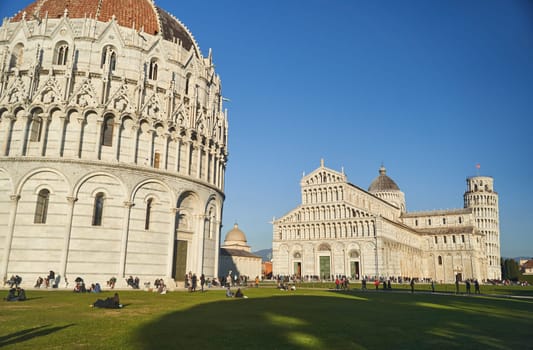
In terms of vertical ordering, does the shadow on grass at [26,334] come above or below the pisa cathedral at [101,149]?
below

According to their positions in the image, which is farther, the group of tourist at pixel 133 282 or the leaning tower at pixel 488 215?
the leaning tower at pixel 488 215

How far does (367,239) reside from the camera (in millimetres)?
73375

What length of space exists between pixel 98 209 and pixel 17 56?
1387cm

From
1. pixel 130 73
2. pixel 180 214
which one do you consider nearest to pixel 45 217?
pixel 180 214

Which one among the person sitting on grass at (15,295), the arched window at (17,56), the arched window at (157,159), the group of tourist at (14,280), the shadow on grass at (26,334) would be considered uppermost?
the arched window at (17,56)

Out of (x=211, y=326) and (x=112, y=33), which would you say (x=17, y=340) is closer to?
(x=211, y=326)

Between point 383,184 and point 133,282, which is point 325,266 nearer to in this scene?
point 383,184

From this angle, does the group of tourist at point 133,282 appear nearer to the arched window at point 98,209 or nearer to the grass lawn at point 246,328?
the arched window at point 98,209

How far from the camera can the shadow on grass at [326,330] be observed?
1014cm

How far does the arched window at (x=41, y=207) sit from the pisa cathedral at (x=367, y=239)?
5581 centimetres

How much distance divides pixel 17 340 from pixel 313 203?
241 feet

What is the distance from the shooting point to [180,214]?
32.5 meters

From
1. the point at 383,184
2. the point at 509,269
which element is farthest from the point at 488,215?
the point at 383,184

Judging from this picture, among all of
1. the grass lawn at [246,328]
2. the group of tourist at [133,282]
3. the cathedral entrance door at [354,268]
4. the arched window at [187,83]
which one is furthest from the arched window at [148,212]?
the cathedral entrance door at [354,268]
